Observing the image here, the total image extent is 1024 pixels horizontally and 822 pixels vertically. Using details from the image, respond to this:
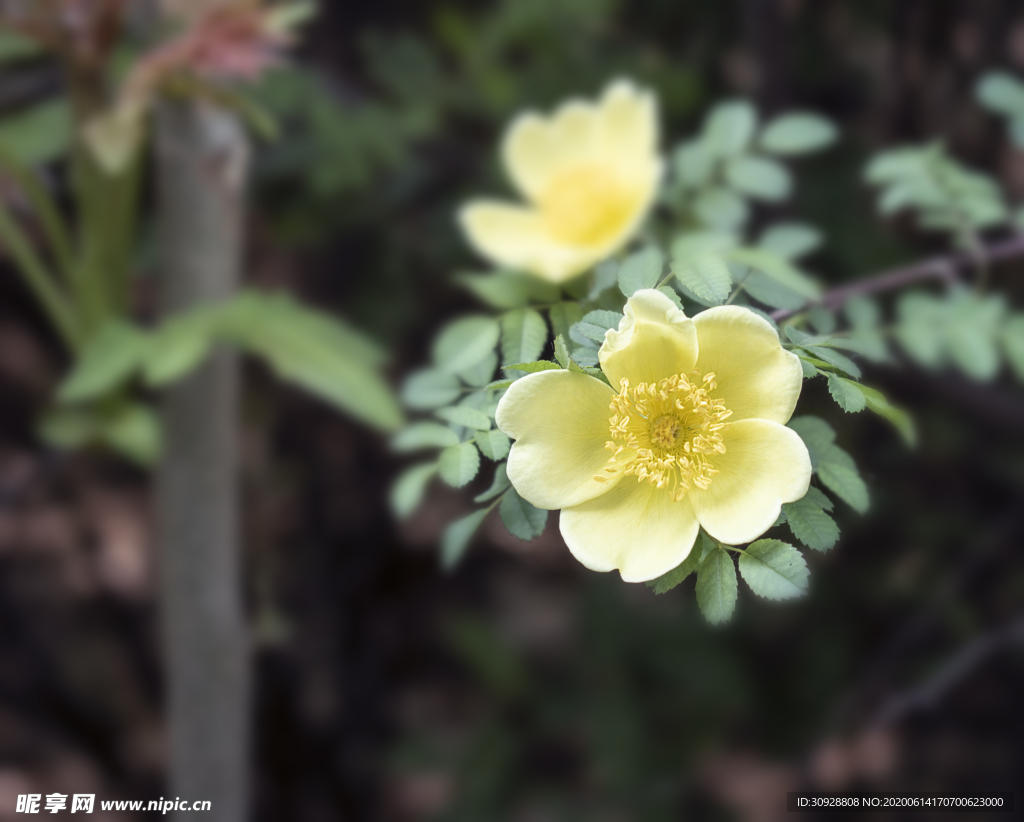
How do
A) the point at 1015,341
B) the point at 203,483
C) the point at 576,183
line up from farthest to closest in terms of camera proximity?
the point at 203,483 → the point at 576,183 → the point at 1015,341

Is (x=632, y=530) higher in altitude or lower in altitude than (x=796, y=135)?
lower

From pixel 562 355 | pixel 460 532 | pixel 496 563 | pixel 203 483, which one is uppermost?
pixel 562 355

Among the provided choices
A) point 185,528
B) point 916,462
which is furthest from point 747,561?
point 916,462

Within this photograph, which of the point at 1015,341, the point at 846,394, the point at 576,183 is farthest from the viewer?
the point at 576,183

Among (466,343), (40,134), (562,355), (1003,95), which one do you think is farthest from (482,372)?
(40,134)

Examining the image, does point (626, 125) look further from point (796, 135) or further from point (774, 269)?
point (774, 269)

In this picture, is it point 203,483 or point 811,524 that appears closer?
point 811,524

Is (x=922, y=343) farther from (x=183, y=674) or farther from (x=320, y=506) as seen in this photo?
(x=320, y=506)

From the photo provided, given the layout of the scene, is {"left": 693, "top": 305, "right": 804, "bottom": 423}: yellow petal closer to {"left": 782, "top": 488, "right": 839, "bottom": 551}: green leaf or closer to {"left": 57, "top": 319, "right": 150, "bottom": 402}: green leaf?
{"left": 782, "top": 488, "right": 839, "bottom": 551}: green leaf

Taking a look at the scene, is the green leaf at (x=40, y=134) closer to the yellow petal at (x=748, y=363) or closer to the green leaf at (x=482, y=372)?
the green leaf at (x=482, y=372)
